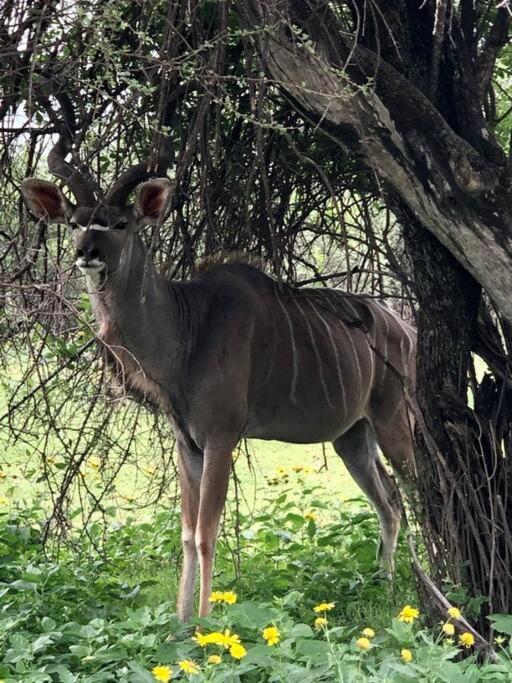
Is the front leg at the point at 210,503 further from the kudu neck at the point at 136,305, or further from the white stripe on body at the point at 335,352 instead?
the white stripe on body at the point at 335,352

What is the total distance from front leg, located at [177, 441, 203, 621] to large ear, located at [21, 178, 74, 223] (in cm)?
84

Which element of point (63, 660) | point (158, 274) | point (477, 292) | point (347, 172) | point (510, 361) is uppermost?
point (347, 172)

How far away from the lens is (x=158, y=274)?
3840 mm

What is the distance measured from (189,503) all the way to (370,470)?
3.20 ft

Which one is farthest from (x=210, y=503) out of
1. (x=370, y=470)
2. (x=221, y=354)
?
(x=370, y=470)

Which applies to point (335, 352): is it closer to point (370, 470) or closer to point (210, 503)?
point (370, 470)

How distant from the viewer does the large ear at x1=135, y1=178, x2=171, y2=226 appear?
3.42 meters

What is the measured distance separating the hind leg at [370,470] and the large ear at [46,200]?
1558mm

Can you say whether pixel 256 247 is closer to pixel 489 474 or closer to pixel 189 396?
pixel 189 396

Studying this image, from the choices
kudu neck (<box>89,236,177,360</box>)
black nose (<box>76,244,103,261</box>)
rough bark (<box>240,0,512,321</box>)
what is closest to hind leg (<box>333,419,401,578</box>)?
kudu neck (<box>89,236,177,360</box>)

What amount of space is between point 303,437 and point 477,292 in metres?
1.18

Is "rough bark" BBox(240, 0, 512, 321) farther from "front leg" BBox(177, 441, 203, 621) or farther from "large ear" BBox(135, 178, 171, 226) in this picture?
"front leg" BBox(177, 441, 203, 621)

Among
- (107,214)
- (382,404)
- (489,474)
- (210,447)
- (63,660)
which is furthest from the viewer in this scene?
(382,404)

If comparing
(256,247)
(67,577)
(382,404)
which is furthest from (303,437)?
(67,577)
